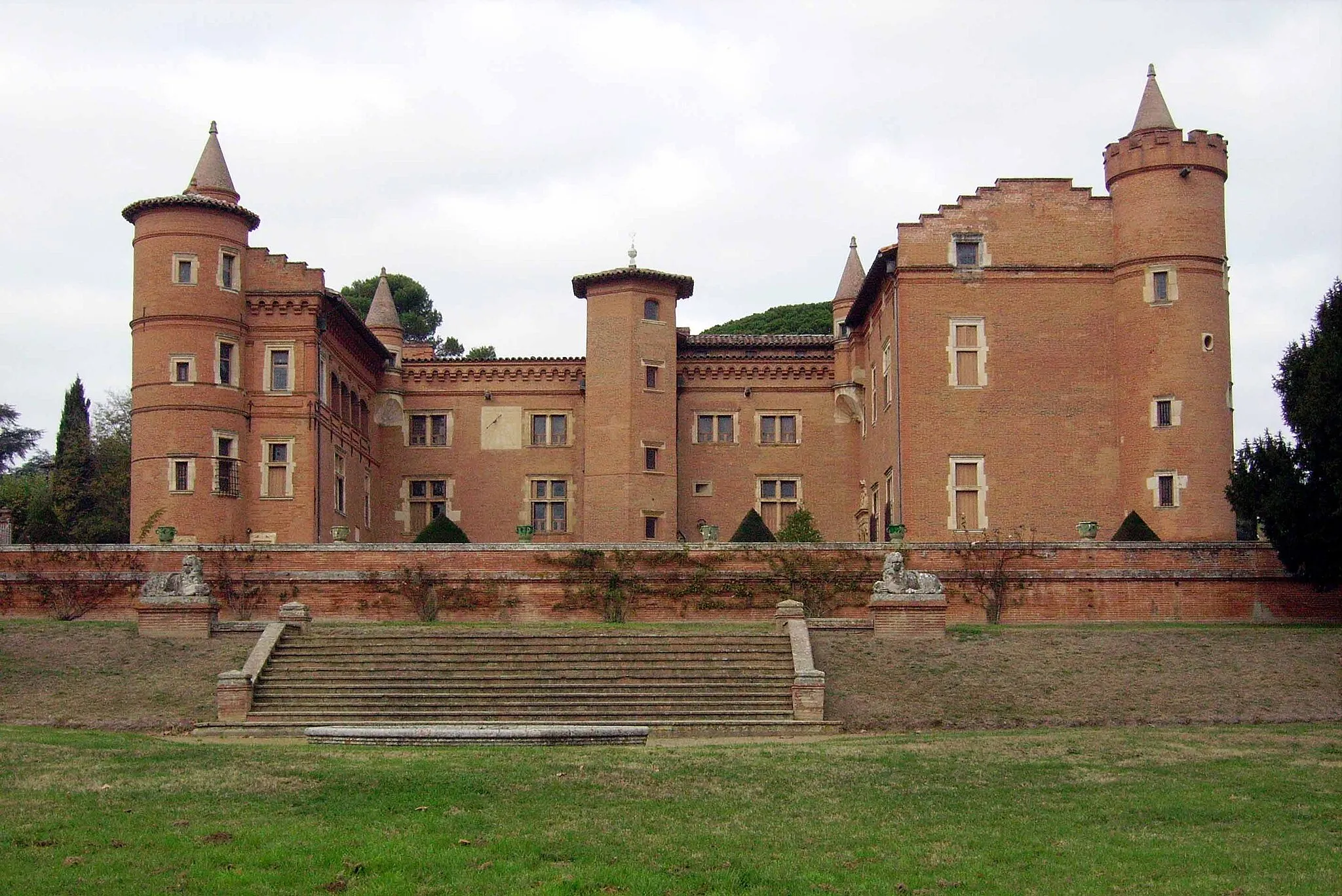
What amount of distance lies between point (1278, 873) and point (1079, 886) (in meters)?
1.82

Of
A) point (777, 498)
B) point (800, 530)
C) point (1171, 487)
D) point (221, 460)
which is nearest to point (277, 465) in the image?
point (221, 460)

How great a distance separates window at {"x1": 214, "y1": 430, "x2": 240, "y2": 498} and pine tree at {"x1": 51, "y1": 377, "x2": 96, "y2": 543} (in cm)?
1258

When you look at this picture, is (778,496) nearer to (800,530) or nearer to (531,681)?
(800,530)

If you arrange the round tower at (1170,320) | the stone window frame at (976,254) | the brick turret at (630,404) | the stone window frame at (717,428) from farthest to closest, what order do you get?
1. the stone window frame at (717,428)
2. the brick turret at (630,404)
3. the stone window frame at (976,254)
4. the round tower at (1170,320)

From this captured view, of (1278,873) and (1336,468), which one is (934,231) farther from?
(1278,873)

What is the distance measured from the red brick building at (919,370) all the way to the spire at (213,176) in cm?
8

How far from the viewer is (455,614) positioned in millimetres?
35156

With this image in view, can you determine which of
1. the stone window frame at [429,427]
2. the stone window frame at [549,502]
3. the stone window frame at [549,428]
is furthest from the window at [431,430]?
the stone window frame at [549,502]

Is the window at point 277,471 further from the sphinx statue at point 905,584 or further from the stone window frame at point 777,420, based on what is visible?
the sphinx statue at point 905,584

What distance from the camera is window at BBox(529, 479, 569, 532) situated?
164 ft

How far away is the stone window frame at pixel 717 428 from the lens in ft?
165

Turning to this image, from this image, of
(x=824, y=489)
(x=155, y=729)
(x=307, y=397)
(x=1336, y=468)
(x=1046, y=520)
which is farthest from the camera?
(x=824, y=489)

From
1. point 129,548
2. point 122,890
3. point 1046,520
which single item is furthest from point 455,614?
point 122,890

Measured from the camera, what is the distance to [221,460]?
41062mm
